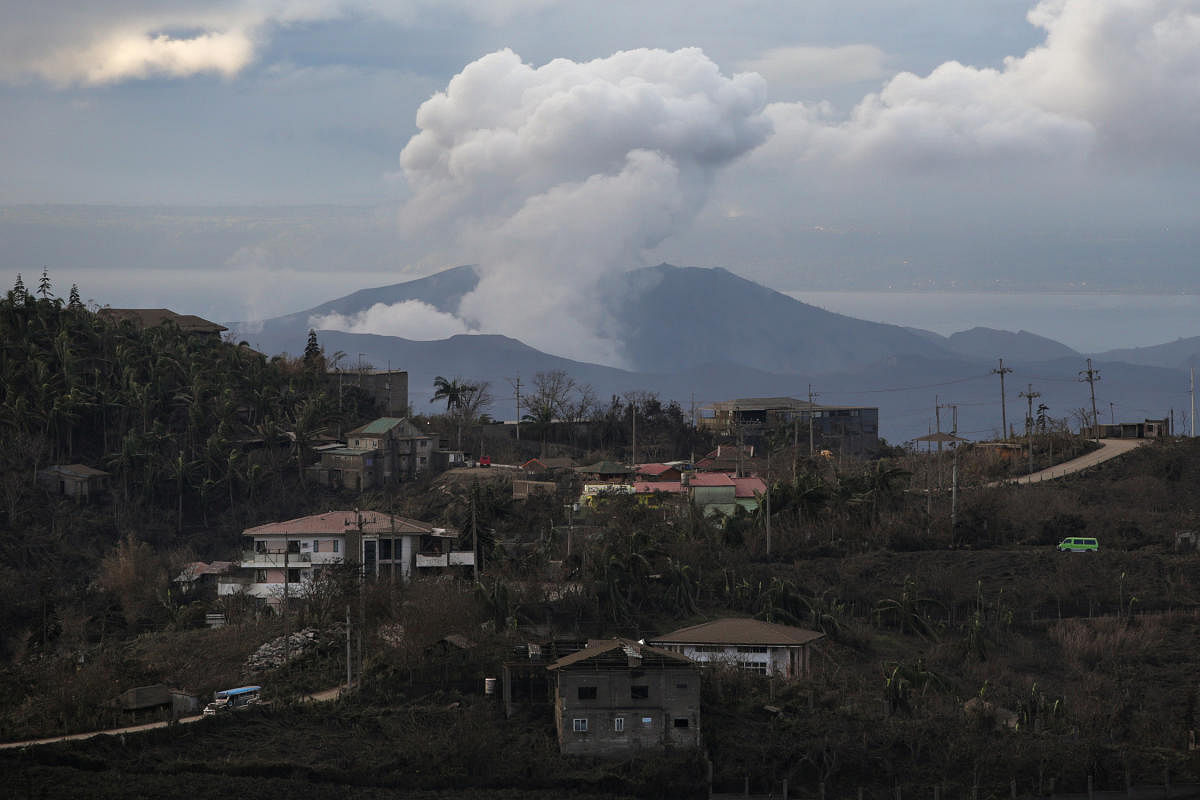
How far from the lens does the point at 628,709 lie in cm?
3130

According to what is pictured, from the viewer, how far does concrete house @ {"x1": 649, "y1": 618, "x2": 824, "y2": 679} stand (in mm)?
35906

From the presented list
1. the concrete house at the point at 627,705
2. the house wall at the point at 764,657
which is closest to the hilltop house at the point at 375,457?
the house wall at the point at 764,657

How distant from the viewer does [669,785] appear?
29906 mm

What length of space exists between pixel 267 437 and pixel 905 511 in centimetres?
3318

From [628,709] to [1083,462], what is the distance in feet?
142

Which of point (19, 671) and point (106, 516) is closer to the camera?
point (19, 671)

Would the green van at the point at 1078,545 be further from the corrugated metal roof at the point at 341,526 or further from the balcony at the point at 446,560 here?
the corrugated metal roof at the point at 341,526

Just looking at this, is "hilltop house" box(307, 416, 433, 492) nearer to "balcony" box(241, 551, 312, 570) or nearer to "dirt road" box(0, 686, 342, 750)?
"balcony" box(241, 551, 312, 570)

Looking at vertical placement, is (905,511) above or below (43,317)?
below

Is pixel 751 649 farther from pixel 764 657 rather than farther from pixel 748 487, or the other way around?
pixel 748 487

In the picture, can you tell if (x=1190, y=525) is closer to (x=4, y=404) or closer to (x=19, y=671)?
(x=19, y=671)

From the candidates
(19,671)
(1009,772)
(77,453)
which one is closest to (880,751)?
(1009,772)

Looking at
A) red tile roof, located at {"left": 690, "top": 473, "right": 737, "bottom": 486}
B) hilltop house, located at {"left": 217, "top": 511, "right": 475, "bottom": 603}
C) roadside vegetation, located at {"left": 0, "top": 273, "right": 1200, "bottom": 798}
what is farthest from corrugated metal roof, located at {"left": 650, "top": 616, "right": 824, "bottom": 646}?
Result: red tile roof, located at {"left": 690, "top": 473, "right": 737, "bottom": 486}

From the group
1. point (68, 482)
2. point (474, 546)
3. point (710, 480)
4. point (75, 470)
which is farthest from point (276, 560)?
point (710, 480)
